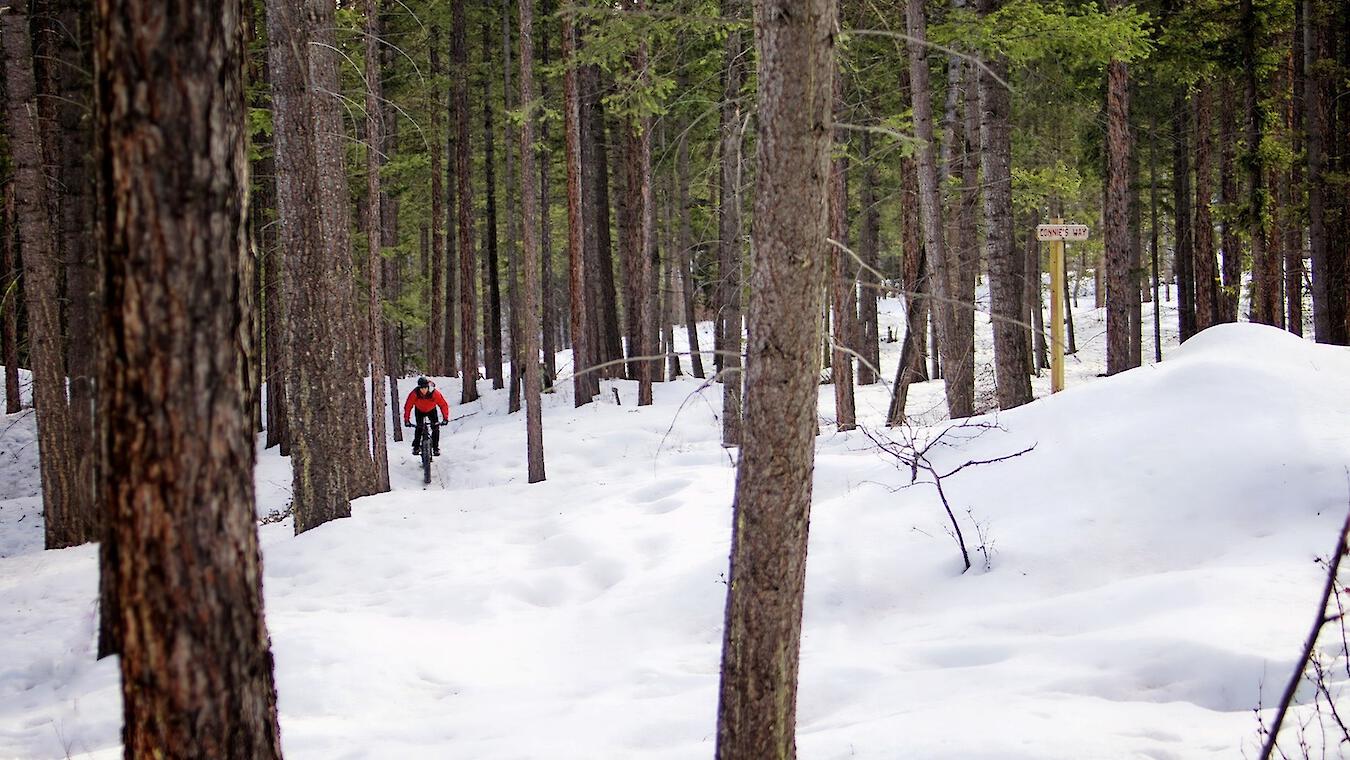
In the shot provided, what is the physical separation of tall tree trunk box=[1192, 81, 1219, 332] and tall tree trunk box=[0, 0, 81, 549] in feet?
63.8

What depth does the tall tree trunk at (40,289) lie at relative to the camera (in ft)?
35.2

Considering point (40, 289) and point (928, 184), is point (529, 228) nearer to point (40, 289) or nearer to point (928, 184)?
point (928, 184)

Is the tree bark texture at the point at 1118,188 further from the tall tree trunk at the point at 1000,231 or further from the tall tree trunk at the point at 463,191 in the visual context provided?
the tall tree trunk at the point at 463,191

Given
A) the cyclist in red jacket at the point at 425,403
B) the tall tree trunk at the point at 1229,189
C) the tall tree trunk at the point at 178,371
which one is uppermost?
Result: the tall tree trunk at the point at 1229,189

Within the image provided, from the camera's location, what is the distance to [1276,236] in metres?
16.0

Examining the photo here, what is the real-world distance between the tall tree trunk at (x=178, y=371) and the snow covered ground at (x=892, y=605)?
1300 millimetres

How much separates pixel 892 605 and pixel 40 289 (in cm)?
1115

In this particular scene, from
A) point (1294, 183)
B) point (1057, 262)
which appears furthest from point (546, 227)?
point (1294, 183)

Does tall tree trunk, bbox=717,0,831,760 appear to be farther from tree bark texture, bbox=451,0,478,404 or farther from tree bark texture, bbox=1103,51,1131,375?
tree bark texture, bbox=451,0,478,404

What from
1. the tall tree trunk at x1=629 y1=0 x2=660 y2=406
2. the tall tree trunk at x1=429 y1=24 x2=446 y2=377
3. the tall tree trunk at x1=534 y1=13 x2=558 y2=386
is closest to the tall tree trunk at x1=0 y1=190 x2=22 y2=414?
the tall tree trunk at x1=429 y1=24 x2=446 y2=377

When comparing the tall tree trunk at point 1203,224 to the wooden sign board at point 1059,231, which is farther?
the tall tree trunk at point 1203,224

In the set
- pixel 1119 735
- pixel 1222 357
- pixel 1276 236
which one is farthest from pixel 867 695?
pixel 1276 236

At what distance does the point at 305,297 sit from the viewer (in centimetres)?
972

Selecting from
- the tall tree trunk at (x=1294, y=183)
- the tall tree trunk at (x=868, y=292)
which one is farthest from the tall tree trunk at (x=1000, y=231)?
the tall tree trunk at (x=868, y=292)
